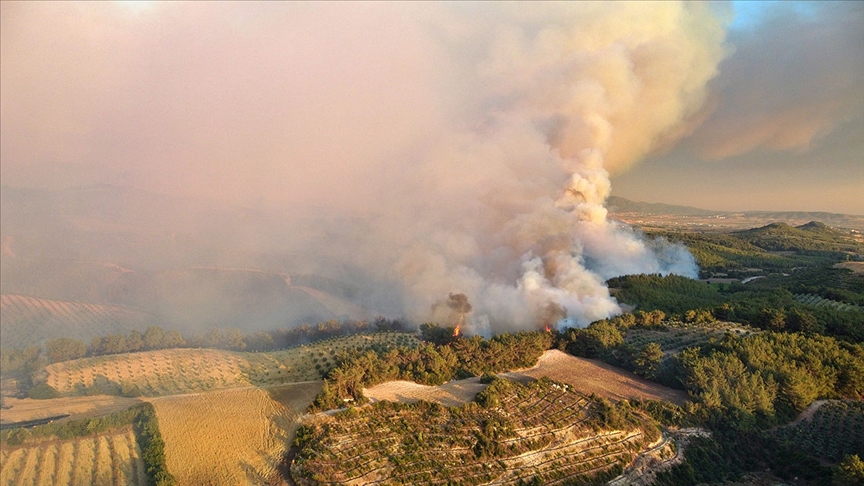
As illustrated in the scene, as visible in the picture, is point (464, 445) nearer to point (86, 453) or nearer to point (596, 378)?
point (596, 378)

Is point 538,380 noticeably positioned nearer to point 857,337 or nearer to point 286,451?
point 286,451

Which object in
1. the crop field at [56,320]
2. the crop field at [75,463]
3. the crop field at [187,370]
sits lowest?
the crop field at [56,320]

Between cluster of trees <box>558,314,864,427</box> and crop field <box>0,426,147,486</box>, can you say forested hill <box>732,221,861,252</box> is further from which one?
crop field <box>0,426,147,486</box>

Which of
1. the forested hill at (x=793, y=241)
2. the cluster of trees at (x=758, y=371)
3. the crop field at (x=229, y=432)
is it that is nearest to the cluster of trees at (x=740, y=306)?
the cluster of trees at (x=758, y=371)

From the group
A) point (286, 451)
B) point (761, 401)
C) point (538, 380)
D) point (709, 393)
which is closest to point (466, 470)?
point (286, 451)

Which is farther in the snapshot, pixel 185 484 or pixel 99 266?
pixel 99 266

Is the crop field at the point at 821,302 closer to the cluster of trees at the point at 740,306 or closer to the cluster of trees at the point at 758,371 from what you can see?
the cluster of trees at the point at 740,306
